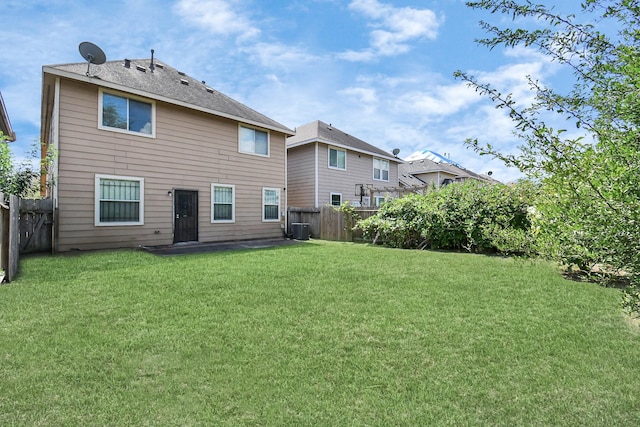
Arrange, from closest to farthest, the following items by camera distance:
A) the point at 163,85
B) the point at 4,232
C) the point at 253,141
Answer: the point at 4,232 < the point at 163,85 < the point at 253,141

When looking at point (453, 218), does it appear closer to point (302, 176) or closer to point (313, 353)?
point (313, 353)

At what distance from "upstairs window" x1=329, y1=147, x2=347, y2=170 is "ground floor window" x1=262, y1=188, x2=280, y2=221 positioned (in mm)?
4905

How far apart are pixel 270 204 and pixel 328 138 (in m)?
5.83

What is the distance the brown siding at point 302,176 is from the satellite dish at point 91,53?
9.82m

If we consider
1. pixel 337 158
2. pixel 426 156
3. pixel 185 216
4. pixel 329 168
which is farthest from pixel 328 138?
pixel 426 156

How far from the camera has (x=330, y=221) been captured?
1355 centimetres

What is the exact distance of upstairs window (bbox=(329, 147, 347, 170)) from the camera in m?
17.6

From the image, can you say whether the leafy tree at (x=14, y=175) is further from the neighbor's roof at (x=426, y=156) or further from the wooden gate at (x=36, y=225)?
the neighbor's roof at (x=426, y=156)

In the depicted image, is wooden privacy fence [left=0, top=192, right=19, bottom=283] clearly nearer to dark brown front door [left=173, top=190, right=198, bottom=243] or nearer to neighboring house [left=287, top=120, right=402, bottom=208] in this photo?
dark brown front door [left=173, top=190, right=198, bottom=243]

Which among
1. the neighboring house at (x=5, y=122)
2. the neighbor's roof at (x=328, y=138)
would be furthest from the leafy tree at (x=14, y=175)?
the neighbor's roof at (x=328, y=138)

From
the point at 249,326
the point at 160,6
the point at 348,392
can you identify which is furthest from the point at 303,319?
the point at 160,6

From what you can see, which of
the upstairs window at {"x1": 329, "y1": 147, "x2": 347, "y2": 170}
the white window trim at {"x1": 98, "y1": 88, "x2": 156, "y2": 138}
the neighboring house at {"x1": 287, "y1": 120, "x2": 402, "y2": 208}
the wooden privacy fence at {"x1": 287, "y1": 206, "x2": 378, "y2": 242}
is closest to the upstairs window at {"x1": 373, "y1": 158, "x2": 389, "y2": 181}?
the neighboring house at {"x1": 287, "y1": 120, "x2": 402, "y2": 208}

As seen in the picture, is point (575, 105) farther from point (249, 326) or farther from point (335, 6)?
point (335, 6)

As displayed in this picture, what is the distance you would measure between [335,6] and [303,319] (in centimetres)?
833
